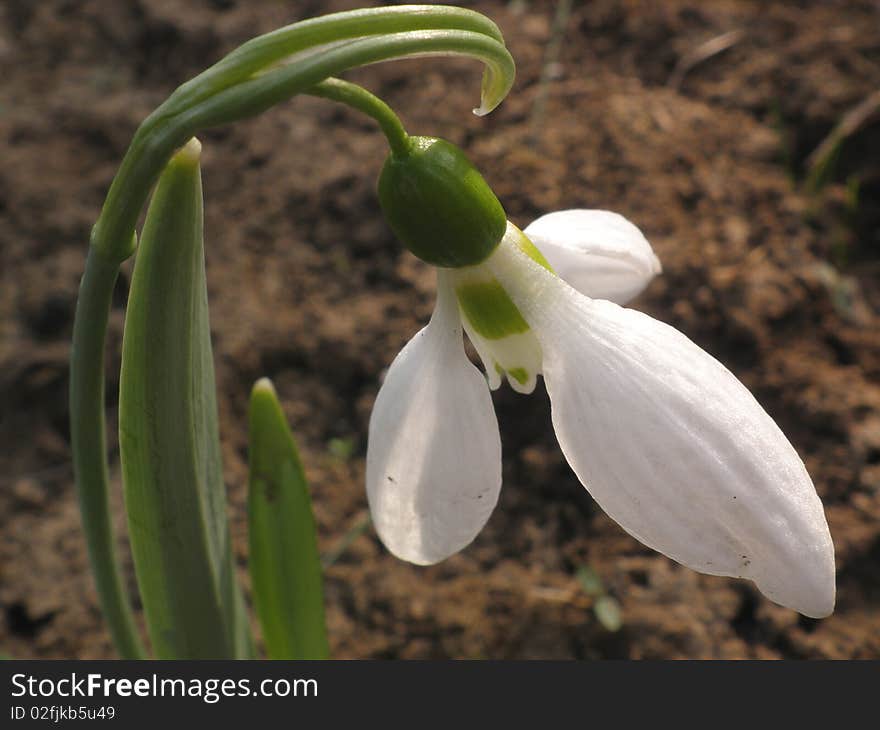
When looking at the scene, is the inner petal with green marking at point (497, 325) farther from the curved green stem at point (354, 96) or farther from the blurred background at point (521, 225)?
the blurred background at point (521, 225)

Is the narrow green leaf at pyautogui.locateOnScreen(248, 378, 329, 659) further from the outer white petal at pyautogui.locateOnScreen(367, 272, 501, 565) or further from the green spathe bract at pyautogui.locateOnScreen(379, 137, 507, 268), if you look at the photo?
the green spathe bract at pyautogui.locateOnScreen(379, 137, 507, 268)

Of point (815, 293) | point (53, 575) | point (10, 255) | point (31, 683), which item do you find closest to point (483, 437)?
point (31, 683)

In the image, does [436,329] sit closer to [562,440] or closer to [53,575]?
[562,440]

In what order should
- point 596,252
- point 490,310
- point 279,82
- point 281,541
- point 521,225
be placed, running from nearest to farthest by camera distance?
1. point 279,82
2. point 490,310
3. point 596,252
4. point 281,541
5. point 521,225

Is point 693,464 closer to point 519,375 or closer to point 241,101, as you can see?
point 519,375

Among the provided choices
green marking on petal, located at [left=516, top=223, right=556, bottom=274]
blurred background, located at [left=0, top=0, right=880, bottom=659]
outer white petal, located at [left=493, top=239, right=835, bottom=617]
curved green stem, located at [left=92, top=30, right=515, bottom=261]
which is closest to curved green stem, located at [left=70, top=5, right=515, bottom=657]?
curved green stem, located at [left=92, top=30, right=515, bottom=261]

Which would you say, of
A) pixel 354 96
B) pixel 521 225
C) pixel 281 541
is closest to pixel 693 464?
pixel 354 96
